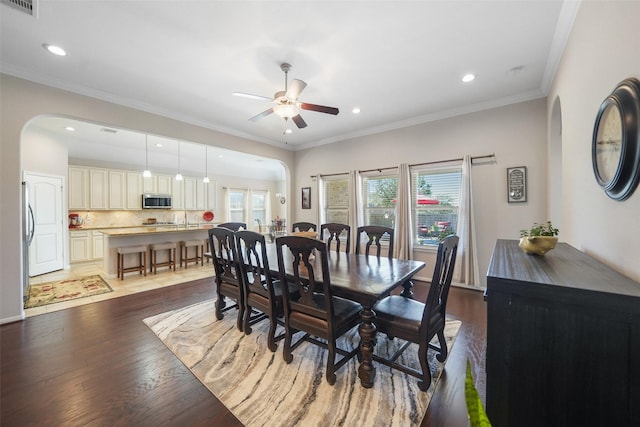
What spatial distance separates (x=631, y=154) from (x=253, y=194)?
9.31 metres

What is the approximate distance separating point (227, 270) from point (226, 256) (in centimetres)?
16

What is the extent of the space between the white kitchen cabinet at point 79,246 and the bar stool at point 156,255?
2.22 m

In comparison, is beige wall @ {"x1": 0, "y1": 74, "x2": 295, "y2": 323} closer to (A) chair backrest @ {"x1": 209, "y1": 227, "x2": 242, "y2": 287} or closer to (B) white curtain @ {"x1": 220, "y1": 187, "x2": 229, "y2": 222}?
(A) chair backrest @ {"x1": 209, "y1": 227, "x2": 242, "y2": 287}

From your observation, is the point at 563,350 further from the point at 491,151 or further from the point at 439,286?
the point at 491,151

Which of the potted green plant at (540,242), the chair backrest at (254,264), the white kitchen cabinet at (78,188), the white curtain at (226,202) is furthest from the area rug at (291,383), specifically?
the white curtain at (226,202)

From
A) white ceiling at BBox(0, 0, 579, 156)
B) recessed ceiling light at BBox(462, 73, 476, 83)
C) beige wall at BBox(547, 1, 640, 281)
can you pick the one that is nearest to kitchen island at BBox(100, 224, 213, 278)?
white ceiling at BBox(0, 0, 579, 156)

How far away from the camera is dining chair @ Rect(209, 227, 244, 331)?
99.6 inches

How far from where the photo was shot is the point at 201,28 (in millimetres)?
2211

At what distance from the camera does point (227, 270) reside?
2.84m

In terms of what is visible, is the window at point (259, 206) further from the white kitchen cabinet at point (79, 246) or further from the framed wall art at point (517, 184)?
the framed wall art at point (517, 184)

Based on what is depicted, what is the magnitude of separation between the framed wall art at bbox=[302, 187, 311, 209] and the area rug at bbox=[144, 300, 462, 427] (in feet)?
11.9

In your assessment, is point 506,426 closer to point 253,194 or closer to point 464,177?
point 464,177

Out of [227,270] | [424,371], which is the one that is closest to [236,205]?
[227,270]

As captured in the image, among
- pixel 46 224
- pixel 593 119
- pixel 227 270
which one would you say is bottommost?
pixel 227 270
